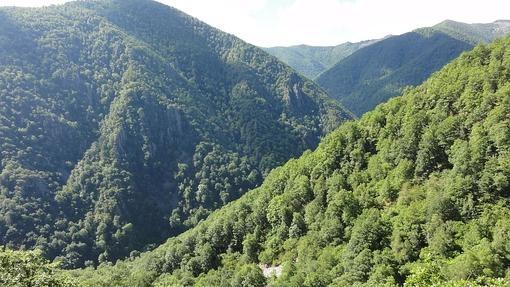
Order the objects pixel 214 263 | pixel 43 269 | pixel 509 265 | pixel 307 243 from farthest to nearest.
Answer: pixel 214 263
pixel 307 243
pixel 509 265
pixel 43 269

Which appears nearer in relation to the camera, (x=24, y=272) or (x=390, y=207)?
(x=24, y=272)

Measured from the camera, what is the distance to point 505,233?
7031 cm

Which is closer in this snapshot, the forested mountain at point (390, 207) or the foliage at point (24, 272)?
the foliage at point (24, 272)

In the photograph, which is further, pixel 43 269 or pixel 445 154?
pixel 445 154

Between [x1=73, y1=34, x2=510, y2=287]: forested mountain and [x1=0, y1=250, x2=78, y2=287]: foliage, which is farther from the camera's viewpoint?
[x1=73, y1=34, x2=510, y2=287]: forested mountain

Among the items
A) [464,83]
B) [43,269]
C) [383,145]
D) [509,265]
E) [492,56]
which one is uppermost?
[492,56]

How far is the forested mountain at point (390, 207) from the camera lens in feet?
256

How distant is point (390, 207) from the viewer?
9844cm

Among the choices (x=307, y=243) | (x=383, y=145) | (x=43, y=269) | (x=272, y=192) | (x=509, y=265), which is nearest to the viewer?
(x=43, y=269)

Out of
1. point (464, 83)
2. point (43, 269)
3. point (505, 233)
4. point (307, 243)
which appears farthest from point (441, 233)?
point (43, 269)

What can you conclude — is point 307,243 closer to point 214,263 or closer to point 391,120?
point 214,263

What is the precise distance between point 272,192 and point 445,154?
186ft

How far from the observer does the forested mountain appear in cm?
7806

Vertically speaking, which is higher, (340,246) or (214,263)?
(340,246)
